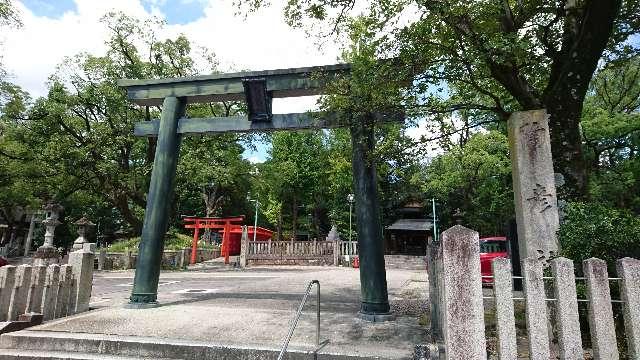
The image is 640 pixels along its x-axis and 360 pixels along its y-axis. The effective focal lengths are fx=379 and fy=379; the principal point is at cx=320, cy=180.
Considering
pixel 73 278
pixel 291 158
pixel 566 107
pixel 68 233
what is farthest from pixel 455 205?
pixel 68 233

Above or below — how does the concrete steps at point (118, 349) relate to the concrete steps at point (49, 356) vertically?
above

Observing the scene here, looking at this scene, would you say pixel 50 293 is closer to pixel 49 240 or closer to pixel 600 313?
pixel 600 313

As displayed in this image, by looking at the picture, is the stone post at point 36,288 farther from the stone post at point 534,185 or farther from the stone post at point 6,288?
the stone post at point 534,185

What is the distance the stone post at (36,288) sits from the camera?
573 centimetres

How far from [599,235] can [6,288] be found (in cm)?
802

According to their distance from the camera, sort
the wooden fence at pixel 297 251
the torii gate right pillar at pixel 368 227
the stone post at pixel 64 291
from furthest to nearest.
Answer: the wooden fence at pixel 297 251 → the stone post at pixel 64 291 → the torii gate right pillar at pixel 368 227

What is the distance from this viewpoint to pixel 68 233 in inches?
1452

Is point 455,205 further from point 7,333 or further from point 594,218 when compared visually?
point 7,333

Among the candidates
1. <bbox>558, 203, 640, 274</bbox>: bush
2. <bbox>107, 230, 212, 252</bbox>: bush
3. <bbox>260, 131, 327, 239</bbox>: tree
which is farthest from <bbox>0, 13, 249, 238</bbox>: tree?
<bbox>558, 203, 640, 274</bbox>: bush

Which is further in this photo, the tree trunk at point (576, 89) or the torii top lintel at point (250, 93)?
the torii top lintel at point (250, 93)

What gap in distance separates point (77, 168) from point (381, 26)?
63.9 ft

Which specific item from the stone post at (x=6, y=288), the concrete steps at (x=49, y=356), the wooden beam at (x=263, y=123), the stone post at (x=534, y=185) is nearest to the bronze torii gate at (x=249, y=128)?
the wooden beam at (x=263, y=123)

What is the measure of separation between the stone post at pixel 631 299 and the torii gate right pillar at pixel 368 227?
329 cm

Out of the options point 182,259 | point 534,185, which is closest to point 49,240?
point 182,259
